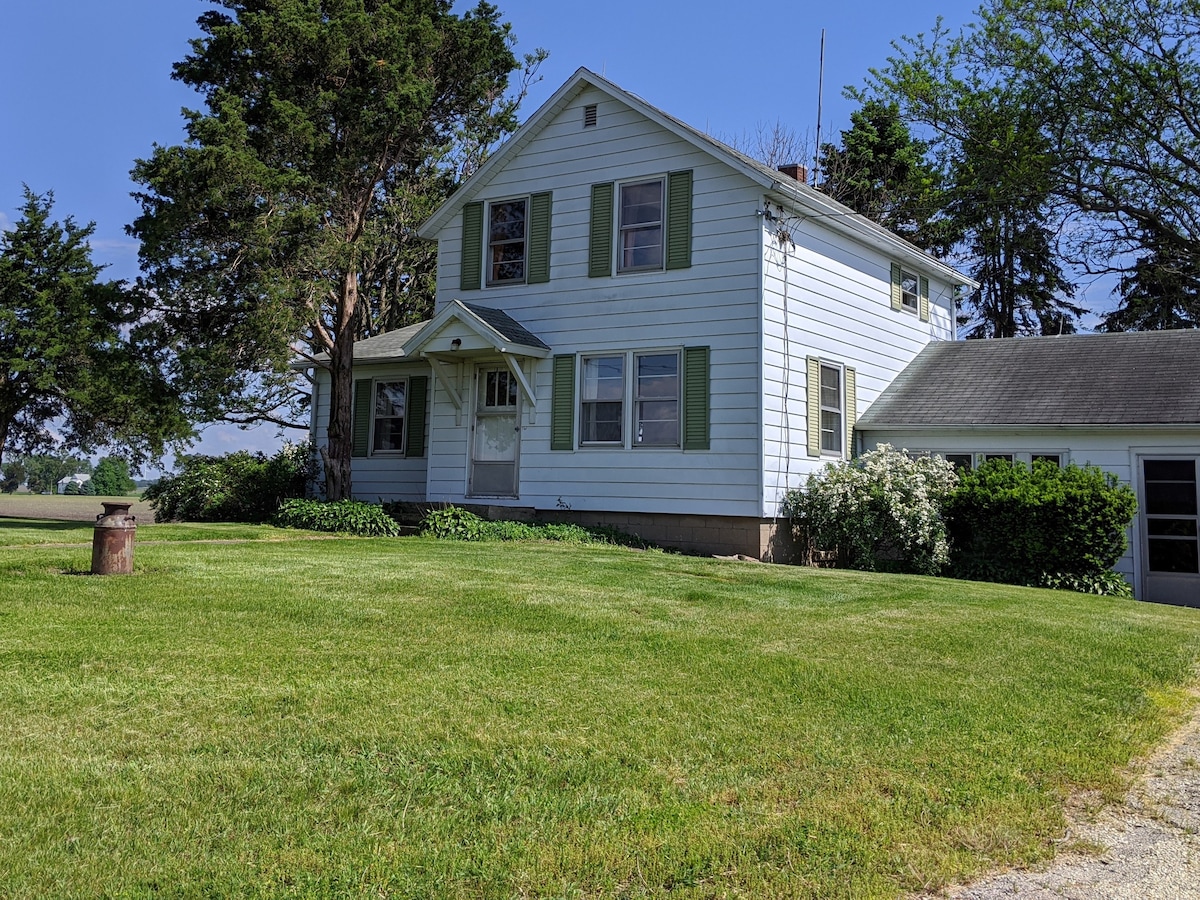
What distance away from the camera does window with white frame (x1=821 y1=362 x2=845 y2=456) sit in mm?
16422

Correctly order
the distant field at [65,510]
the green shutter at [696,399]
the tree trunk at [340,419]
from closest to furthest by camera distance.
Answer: the green shutter at [696,399], the tree trunk at [340,419], the distant field at [65,510]

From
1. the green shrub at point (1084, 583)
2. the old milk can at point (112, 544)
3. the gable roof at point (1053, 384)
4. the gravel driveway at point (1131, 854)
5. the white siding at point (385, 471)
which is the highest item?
the gable roof at point (1053, 384)

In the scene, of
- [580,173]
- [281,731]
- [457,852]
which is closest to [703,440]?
[580,173]

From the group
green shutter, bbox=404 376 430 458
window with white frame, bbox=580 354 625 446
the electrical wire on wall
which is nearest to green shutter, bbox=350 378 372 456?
green shutter, bbox=404 376 430 458

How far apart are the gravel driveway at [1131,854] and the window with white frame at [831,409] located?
1201 cm

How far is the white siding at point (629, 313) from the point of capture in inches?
579

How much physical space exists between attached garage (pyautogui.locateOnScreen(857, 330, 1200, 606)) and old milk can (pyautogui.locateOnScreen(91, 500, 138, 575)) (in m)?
12.4

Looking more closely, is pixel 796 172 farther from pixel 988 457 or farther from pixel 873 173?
pixel 873 173

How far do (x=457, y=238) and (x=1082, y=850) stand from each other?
16155mm

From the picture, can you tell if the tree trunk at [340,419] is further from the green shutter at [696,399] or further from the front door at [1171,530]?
the front door at [1171,530]

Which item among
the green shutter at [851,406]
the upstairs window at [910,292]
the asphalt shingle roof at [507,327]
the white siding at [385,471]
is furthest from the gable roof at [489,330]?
the upstairs window at [910,292]

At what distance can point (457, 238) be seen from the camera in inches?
714

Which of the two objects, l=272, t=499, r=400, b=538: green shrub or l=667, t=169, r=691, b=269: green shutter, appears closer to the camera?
l=667, t=169, r=691, b=269: green shutter

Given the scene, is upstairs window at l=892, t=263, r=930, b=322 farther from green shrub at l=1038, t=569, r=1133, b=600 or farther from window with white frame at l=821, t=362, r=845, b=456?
green shrub at l=1038, t=569, r=1133, b=600
